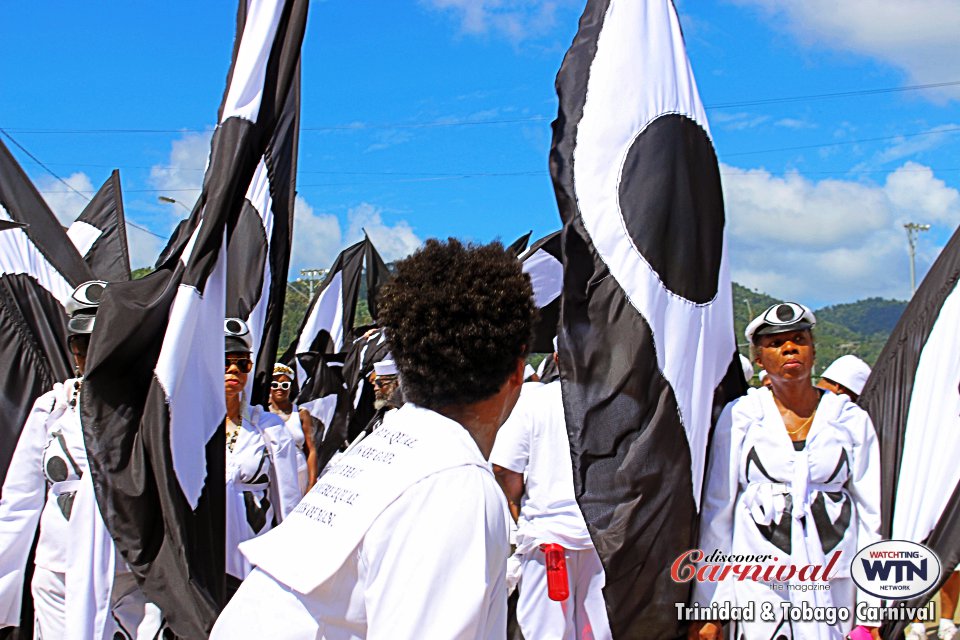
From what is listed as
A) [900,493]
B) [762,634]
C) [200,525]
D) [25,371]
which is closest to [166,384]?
[200,525]

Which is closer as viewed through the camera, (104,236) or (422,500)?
(422,500)

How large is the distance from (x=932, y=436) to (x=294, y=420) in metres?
5.66

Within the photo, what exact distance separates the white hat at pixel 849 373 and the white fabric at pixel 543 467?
2694 millimetres

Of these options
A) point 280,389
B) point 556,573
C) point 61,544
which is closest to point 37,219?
point 61,544

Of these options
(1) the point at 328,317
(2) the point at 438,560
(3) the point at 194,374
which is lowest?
(2) the point at 438,560

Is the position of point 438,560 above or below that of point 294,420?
below

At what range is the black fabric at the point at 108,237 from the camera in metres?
6.57

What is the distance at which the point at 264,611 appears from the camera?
6.27 ft

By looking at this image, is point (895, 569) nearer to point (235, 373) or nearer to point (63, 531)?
point (235, 373)

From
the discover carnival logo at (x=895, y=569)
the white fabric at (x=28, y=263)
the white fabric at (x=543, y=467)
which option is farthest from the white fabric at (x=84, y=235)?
the discover carnival logo at (x=895, y=569)

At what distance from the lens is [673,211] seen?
4066mm

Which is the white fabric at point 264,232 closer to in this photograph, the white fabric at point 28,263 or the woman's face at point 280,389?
the white fabric at point 28,263

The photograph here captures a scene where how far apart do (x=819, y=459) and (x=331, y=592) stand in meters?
2.82

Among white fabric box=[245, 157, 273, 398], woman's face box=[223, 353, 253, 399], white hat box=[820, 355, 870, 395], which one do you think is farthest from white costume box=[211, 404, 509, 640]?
white hat box=[820, 355, 870, 395]
